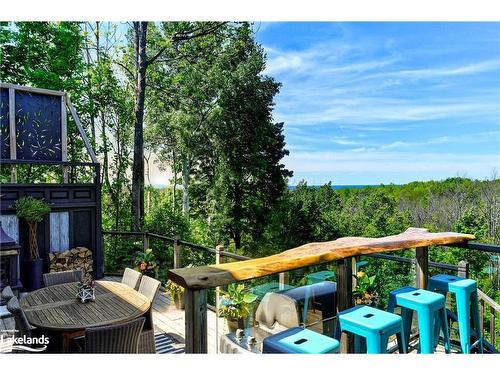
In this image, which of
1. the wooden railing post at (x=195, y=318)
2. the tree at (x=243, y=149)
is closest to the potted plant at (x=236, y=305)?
the wooden railing post at (x=195, y=318)

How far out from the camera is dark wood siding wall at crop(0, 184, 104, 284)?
4.43 metres

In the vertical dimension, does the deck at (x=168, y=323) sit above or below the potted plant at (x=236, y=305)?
below

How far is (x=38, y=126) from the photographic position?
4824 millimetres

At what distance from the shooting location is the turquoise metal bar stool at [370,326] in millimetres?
1471

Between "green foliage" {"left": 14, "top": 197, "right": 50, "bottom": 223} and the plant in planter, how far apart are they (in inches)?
147

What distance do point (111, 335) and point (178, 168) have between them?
10032 millimetres

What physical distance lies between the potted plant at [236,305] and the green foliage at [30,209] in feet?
11.0

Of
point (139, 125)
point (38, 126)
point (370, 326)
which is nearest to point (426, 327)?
point (370, 326)

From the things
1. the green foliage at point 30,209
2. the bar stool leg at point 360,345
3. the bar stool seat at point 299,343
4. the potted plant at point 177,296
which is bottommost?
the potted plant at point 177,296

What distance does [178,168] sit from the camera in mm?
11625

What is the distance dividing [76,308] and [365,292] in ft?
6.26

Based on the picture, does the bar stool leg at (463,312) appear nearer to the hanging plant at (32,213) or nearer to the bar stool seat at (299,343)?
the bar stool seat at (299,343)

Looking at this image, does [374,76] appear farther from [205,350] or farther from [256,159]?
[205,350]

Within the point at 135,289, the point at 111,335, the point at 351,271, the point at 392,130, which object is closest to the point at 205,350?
the point at 111,335
